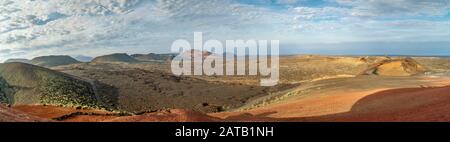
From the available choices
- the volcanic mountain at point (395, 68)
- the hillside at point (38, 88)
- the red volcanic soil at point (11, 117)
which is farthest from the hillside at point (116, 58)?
the red volcanic soil at point (11, 117)

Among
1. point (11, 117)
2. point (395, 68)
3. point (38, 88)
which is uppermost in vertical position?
point (11, 117)

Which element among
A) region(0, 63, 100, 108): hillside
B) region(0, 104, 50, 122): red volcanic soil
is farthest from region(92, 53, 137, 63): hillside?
region(0, 104, 50, 122): red volcanic soil

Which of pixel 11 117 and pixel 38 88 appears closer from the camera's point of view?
pixel 11 117

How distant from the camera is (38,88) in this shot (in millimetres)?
32219

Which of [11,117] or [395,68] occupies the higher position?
[11,117]

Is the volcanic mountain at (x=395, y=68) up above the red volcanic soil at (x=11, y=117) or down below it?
below

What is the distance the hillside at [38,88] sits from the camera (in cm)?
2875

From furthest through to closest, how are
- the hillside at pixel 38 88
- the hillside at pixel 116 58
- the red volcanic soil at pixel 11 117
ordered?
the hillside at pixel 116 58 < the hillside at pixel 38 88 < the red volcanic soil at pixel 11 117

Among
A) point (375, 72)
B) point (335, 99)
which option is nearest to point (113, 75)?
point (375, 72)

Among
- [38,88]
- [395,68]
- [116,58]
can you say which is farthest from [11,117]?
[116,58]

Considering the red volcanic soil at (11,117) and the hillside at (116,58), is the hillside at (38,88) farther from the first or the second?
the hillside at (116,58)

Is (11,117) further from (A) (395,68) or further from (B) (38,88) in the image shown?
(A) (395,68)
